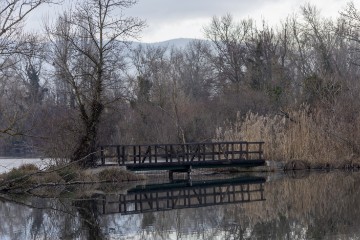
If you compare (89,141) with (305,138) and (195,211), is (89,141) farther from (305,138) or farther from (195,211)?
(195,211)

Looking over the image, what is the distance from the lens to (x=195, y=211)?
17781 millimetres

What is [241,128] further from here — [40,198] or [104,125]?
[40,198]

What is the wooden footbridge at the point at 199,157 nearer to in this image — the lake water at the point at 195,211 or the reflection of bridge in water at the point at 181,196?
the reflection of bridge in water at the point at 181,196

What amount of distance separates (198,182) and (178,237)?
14.1 m

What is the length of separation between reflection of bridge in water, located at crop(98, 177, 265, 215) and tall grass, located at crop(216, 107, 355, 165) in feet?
15.9

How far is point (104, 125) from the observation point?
35.2 meters

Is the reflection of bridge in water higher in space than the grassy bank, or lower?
lower

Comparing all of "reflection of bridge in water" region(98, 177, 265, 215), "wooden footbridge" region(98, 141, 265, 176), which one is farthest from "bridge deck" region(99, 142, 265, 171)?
"reflection of bridge in water" region(98, 177, 265, 215)

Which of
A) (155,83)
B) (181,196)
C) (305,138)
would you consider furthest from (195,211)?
(155,83)

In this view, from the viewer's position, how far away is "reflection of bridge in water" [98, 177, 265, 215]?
62.6 ft

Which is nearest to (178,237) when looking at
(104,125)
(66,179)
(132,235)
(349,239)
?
(132,235)

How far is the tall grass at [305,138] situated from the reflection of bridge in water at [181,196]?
4.85 m

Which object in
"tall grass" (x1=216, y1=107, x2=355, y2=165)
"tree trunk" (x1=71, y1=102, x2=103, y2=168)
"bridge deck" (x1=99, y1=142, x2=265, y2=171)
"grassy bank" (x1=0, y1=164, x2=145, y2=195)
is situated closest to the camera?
"grassy bank" (x1=0, y1=164, x2=145, y2=195)

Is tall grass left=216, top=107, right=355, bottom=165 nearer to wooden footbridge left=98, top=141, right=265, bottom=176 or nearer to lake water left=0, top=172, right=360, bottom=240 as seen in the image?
wooden footbridge left=98, top=141, right=265, bottom=176
